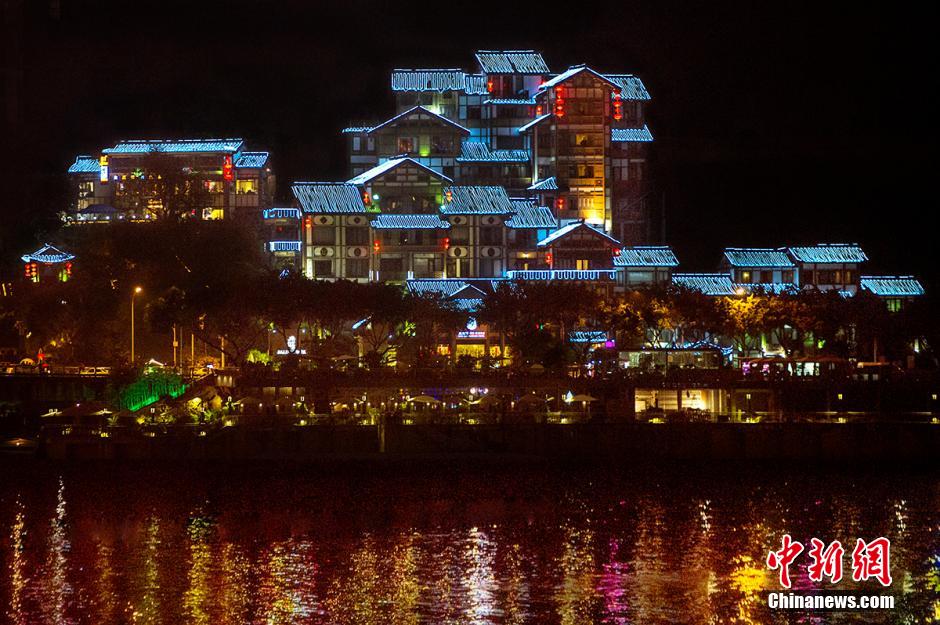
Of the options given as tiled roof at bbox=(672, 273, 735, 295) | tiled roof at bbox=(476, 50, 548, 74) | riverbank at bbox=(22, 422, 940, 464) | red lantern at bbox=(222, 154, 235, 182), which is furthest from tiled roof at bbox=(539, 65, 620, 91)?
riverbank at bbox=(22, 422, 940, 464)

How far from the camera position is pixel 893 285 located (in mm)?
108188

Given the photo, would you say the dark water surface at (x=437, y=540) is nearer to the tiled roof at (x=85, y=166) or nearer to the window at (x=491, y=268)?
the window at (x=491, y=268)

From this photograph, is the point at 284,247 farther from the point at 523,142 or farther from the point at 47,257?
the point at 523,142

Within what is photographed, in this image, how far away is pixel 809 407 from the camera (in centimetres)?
8000

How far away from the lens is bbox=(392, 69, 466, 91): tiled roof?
116 m

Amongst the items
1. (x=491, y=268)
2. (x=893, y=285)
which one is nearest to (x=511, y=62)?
(x=491, y=268)

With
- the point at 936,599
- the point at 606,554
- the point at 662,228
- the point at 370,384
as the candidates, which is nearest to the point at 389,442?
the point at 370,384

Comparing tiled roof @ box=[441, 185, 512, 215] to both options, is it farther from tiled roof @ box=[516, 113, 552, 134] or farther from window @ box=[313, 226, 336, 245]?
window @ box=[313, 226, 336, 245]

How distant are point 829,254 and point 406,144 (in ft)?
123

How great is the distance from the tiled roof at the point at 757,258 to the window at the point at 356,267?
30.8m

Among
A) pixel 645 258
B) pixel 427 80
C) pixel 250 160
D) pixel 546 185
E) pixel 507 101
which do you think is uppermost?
pixel 427 80

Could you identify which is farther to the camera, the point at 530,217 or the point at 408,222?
the point at 530,217

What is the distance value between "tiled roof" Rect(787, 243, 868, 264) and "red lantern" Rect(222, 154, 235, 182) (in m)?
51.6

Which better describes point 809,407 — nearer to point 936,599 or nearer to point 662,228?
point 936,599
